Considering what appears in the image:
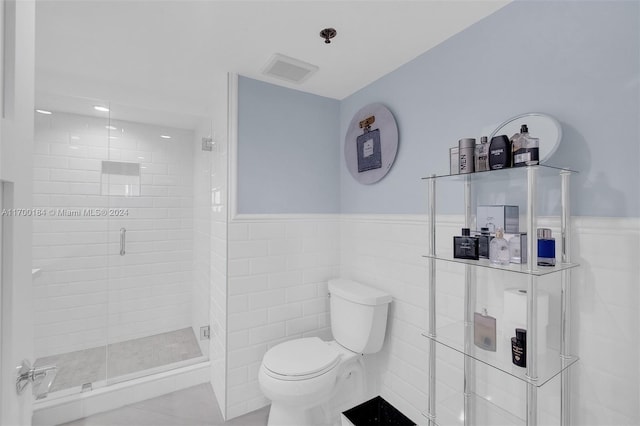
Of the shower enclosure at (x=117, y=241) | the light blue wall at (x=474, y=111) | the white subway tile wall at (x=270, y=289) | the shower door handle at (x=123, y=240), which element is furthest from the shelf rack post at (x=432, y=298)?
the shower door handle at (x=123, y=240)

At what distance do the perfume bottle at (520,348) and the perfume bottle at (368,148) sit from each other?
1.20 meters

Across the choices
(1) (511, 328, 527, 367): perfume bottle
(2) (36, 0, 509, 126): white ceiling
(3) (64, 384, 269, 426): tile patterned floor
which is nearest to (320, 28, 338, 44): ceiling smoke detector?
(2) (36, 0, 509, 126): white ceiling

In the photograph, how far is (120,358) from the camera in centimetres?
226

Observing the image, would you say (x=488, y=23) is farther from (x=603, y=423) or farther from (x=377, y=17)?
(x=603, y=423)

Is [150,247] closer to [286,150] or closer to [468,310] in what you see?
[286,150]

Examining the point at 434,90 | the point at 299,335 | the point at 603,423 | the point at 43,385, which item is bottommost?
the point at 299,335

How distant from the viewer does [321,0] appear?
4.30 feet

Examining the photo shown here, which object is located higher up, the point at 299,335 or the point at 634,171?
the point at 634,171

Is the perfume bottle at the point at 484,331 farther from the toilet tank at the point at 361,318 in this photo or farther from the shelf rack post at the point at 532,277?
the toilet tank at the point at 361,318

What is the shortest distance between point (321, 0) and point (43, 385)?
5.43 ft

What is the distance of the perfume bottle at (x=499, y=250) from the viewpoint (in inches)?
42.6

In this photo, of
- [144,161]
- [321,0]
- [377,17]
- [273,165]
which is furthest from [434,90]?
[144,161]

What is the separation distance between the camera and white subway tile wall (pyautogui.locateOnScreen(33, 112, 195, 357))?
207 cm

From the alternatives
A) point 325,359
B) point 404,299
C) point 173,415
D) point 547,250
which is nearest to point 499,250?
point 547,250
